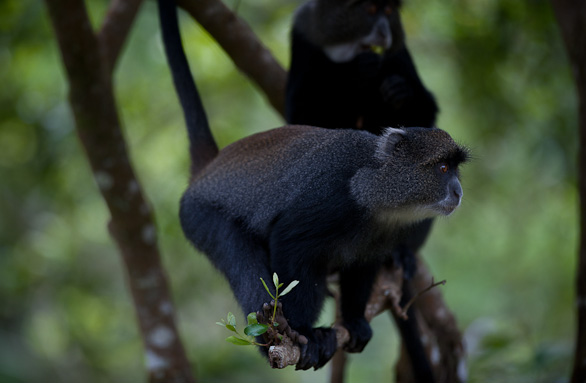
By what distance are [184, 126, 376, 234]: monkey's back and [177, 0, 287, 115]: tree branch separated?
132cm

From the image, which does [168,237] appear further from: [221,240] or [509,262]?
[509,262]

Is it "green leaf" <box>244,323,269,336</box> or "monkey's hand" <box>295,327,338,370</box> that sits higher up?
"green leaf" <box>244,323,269,336</box>

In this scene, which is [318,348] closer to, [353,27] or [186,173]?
[353,27]

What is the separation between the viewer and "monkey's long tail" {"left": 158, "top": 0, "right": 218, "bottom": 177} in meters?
3.57

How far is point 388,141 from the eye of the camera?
9.25 ft

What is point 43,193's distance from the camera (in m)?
6.30

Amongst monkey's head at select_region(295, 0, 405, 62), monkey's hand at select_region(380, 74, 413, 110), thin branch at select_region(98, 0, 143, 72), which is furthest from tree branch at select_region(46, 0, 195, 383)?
monkey's hand at select_region(380, 74, 413, 110)

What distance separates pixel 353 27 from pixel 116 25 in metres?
1.62

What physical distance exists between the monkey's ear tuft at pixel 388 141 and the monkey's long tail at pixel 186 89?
42.9 inches

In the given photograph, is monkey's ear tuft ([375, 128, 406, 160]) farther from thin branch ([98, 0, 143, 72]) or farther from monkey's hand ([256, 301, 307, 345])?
thin branch ([98, 0, 143, 72])

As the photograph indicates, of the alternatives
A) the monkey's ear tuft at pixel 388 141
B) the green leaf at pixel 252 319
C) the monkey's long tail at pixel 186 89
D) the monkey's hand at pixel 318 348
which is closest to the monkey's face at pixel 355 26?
the monkey's long tail at pixel 186 89

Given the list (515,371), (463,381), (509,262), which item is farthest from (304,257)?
(509,262)

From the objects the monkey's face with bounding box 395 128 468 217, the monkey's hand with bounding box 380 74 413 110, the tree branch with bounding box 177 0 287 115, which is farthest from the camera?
the tree branch with bounding box 177 0 287 115

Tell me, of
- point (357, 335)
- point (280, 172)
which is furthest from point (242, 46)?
point (357, 335)
